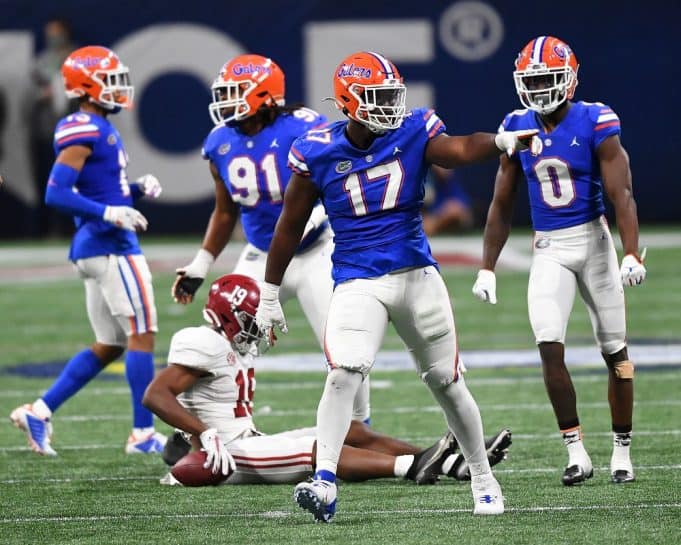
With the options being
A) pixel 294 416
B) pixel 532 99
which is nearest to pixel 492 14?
pixel 294 416

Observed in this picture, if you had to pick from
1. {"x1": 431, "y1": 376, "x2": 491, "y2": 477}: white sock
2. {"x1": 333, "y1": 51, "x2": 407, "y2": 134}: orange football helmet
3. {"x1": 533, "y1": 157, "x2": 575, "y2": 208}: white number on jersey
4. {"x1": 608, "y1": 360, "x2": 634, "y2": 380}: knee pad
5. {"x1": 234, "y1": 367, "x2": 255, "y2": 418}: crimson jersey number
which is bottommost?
{"x1": 234, "y1": 367, "x2": 255, "y2": 418}: crimson jersey number

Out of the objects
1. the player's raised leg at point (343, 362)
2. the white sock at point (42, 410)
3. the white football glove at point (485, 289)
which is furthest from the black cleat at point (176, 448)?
the white football glove at point (485, 289)

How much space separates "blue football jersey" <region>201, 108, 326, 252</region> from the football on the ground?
120 cm

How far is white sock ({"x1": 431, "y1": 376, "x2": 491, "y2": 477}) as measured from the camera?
520 centimetres

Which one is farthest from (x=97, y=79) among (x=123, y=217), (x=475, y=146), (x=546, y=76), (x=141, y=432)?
(x=475, y=146)

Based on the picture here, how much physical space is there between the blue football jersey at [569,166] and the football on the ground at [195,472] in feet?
5.25

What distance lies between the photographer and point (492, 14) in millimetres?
17438

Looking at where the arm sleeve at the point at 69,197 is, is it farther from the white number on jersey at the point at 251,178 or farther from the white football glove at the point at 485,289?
the white football glove at the point at 485,289

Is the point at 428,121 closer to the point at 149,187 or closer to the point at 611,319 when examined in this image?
→ the point at 611,319

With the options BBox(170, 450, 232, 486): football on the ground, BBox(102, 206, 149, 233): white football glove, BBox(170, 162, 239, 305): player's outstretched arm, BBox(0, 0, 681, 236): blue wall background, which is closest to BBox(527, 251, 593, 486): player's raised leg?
BBox(170, 450, 232, 486): football on the ground

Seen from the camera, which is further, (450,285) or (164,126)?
(164,126)

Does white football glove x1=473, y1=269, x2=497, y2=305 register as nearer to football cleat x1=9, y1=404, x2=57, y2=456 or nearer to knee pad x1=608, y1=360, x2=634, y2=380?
knee pad x1=608, y1=360, x2=634, y2=380

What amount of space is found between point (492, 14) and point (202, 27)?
3.29 metres

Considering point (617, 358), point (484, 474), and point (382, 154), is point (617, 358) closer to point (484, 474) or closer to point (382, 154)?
point (484, 474)
